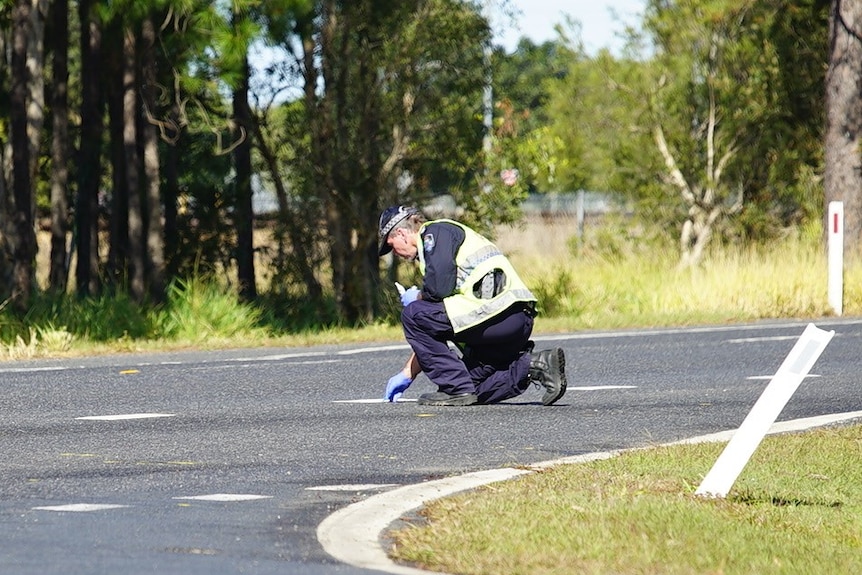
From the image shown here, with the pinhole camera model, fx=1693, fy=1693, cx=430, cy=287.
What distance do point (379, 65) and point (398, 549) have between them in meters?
17.9

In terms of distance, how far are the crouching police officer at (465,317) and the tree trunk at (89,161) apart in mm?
15864

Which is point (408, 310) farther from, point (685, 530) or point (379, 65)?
point (379, 65)

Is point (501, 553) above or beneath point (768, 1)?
beneath

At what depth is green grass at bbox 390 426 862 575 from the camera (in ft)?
18.4

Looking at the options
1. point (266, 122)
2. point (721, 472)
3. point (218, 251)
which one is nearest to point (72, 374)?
point (721, 472)

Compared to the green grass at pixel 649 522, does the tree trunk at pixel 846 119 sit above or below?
above

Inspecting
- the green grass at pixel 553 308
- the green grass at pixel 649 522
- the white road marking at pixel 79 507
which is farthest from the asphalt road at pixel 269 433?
the green grass at pixel 553 308

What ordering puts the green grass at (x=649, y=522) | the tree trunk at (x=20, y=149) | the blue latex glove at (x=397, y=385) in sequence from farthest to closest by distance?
the tree trunk at (x=20, y=149) < the blue latex glove at (x=397, y=385) < the green grass at (x=649, y=522)

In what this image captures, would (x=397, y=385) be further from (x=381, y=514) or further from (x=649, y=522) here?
(x=649, y=522)

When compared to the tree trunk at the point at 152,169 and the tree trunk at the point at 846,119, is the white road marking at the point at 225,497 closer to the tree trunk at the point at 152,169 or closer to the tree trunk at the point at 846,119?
the tree trunk at the point at 152,169

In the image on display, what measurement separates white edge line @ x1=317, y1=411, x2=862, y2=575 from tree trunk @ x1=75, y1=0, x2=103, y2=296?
18.7 metres

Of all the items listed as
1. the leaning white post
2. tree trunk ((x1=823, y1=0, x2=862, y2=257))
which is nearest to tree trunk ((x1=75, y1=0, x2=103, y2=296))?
tree trunk ((x1=823, y1=0, x2=862, y2=257))

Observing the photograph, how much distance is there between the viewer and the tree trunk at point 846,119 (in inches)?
968

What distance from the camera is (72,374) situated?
1326 centimetres
